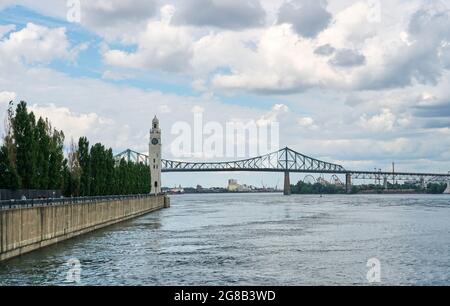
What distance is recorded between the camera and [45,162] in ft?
181

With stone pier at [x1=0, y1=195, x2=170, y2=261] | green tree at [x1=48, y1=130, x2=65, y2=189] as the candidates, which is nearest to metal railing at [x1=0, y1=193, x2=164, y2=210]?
stone pier at [x1=0, y1=195, x2=170, y2=261]

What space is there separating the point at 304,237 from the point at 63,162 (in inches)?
1015

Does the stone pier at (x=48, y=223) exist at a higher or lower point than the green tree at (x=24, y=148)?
lower

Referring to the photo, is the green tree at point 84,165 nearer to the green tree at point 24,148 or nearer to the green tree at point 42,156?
the green tree at point 42,156

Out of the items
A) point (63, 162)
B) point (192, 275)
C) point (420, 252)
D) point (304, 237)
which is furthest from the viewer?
point (63, 162)

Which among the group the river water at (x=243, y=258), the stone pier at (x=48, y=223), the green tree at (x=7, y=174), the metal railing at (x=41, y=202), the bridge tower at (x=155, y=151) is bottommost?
the river water at (x=243, y=258)

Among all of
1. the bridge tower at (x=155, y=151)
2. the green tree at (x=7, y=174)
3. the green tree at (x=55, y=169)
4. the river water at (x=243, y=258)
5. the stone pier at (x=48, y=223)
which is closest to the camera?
the river water at (x=243, y=258)

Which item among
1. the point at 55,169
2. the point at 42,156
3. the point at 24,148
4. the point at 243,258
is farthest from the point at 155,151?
the point at 243,258

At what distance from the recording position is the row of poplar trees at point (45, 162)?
50.8 metres

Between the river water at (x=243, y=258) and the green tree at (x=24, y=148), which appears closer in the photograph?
the river water at (x=243, y=258)

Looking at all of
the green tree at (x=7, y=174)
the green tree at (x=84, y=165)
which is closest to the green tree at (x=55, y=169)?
the green tree at (x=7, y=174)

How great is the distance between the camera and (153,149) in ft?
503

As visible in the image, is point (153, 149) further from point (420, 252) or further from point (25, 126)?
point (420, 252)
